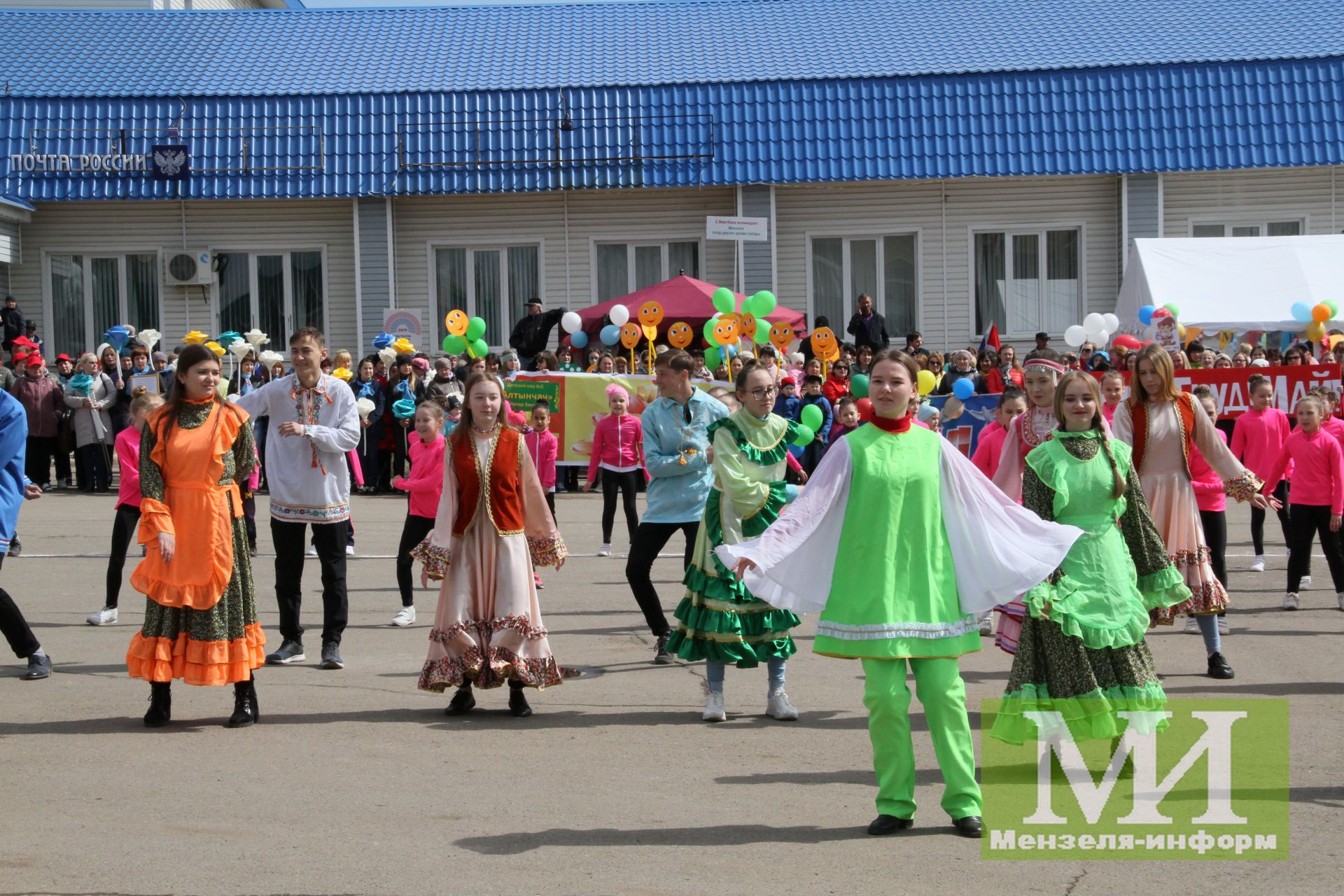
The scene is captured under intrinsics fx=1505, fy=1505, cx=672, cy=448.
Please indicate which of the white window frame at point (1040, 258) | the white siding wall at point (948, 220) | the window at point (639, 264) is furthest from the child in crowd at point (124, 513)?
the white window frame at point (1040, 258)

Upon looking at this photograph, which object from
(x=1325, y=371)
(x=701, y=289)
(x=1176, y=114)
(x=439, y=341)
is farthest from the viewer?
(x=439, y=341)

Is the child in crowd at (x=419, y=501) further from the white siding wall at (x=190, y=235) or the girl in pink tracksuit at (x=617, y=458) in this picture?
the white siding wall at (x=190, y=235)

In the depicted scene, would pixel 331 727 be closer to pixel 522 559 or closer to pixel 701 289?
pixel 522 559

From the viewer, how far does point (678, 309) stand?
21.7 metres

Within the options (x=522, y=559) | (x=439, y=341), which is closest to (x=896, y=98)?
(x=439, y=341)

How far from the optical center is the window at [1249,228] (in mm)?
26312

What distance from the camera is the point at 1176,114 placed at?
25312 mm

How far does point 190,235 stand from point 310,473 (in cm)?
1972

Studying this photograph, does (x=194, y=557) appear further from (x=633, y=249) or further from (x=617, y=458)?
(x=633, y=249)

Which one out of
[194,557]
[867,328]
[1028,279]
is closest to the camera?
[194,557]

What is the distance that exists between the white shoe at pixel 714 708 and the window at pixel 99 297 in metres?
22.0

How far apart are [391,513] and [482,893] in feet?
42.8

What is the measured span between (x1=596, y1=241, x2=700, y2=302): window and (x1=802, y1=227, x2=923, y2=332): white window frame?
1994 mm

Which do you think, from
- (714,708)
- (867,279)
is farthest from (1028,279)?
(714,708)
